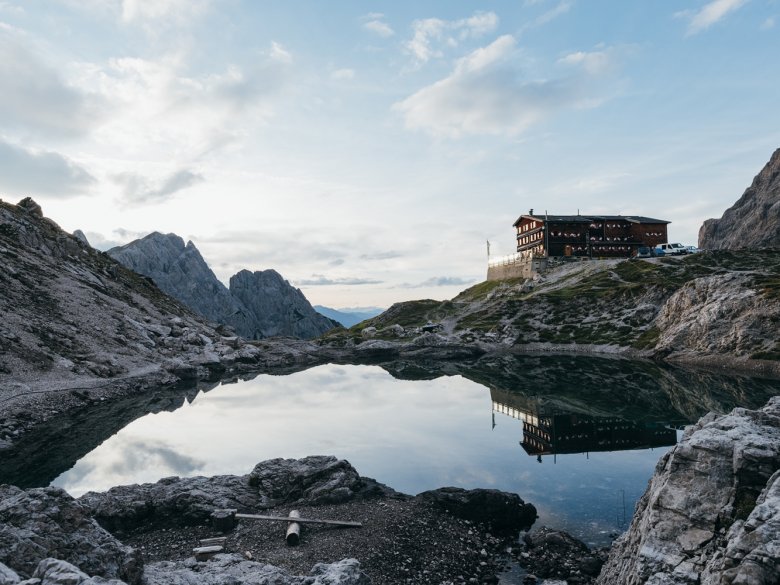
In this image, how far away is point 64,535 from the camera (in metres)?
19.0

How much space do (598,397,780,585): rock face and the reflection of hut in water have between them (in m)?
32.6

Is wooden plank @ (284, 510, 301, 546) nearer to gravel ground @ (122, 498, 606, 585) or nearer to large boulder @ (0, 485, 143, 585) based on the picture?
gravel ground @ (122, 498, 606, 585)

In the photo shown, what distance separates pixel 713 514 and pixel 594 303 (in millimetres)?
136928

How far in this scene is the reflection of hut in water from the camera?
170ft

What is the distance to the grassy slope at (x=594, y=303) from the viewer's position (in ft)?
431

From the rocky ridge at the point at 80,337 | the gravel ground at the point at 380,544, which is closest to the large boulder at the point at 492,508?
A: the gravel ground at the point at 380,544

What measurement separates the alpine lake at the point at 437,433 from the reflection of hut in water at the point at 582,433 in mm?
211

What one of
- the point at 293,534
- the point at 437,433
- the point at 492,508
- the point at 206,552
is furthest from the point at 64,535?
the point at 437,433

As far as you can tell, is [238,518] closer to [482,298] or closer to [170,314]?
[170,314]

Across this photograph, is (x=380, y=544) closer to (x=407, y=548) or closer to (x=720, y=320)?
(x=407, y=548)

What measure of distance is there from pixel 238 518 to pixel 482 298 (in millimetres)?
171873

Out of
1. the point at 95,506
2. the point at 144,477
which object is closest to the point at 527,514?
the point at 95,506

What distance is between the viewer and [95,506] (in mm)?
33688

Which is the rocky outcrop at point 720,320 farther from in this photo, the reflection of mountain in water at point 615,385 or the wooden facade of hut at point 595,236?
the wooden facade of hut at point 595,236
